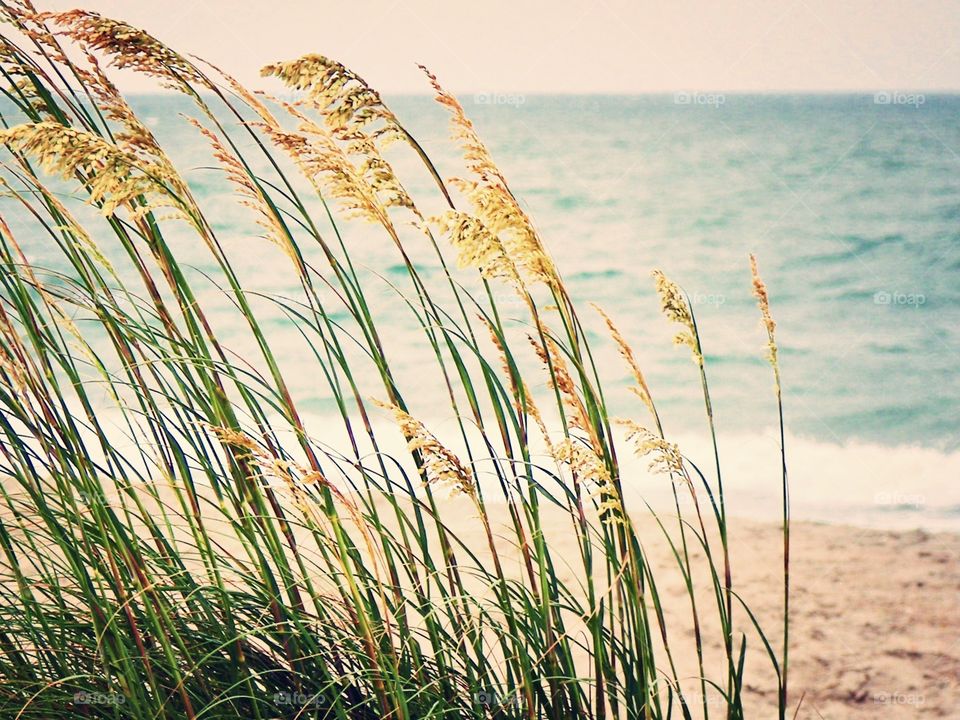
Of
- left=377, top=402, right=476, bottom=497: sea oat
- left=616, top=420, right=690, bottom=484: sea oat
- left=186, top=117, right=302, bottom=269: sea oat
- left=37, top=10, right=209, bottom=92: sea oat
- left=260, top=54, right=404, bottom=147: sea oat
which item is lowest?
left=616, top=420, right=690, bottom=484: sea oat

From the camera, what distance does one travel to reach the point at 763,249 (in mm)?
8242

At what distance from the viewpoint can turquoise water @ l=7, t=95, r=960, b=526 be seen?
5949 millimetres

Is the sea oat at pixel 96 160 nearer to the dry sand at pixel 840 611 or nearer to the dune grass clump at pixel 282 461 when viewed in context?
the dune grass clump at pixel 282 461

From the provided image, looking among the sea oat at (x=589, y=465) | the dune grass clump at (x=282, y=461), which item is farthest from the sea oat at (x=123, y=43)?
the sea oat at (x=589, y=465)

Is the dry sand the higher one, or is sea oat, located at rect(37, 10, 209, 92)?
sea oat, located at rect(37, 10, 209, 92)

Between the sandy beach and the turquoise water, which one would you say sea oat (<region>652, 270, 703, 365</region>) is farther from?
the turquoise water

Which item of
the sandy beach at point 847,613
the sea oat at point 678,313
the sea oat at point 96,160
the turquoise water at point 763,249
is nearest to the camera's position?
the sea oat at point 96,160

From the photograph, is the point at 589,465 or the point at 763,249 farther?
the point at 763,249

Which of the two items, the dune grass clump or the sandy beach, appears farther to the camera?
the sandy beach

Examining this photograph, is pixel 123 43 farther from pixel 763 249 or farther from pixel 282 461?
pixel 763 249

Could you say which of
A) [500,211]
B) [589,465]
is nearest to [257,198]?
[500,211]

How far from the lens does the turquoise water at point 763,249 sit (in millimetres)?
5949

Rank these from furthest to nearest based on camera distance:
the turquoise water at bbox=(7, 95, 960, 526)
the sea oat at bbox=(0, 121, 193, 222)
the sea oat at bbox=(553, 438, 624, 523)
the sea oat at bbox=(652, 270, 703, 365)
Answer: the turquoise water at bbox=(7, 95, 960, 526), the sea oat at bbox=(652, 270, 703, 365), the sea oat at bbox=(553, 438, 624, 523), the sea oat at bbox=(0, 121, 193, 222)

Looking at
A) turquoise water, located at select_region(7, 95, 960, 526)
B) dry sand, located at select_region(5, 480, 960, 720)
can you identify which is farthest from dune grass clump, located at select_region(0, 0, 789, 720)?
turquoise water, located at select_region(7, 95, 960, 526)
